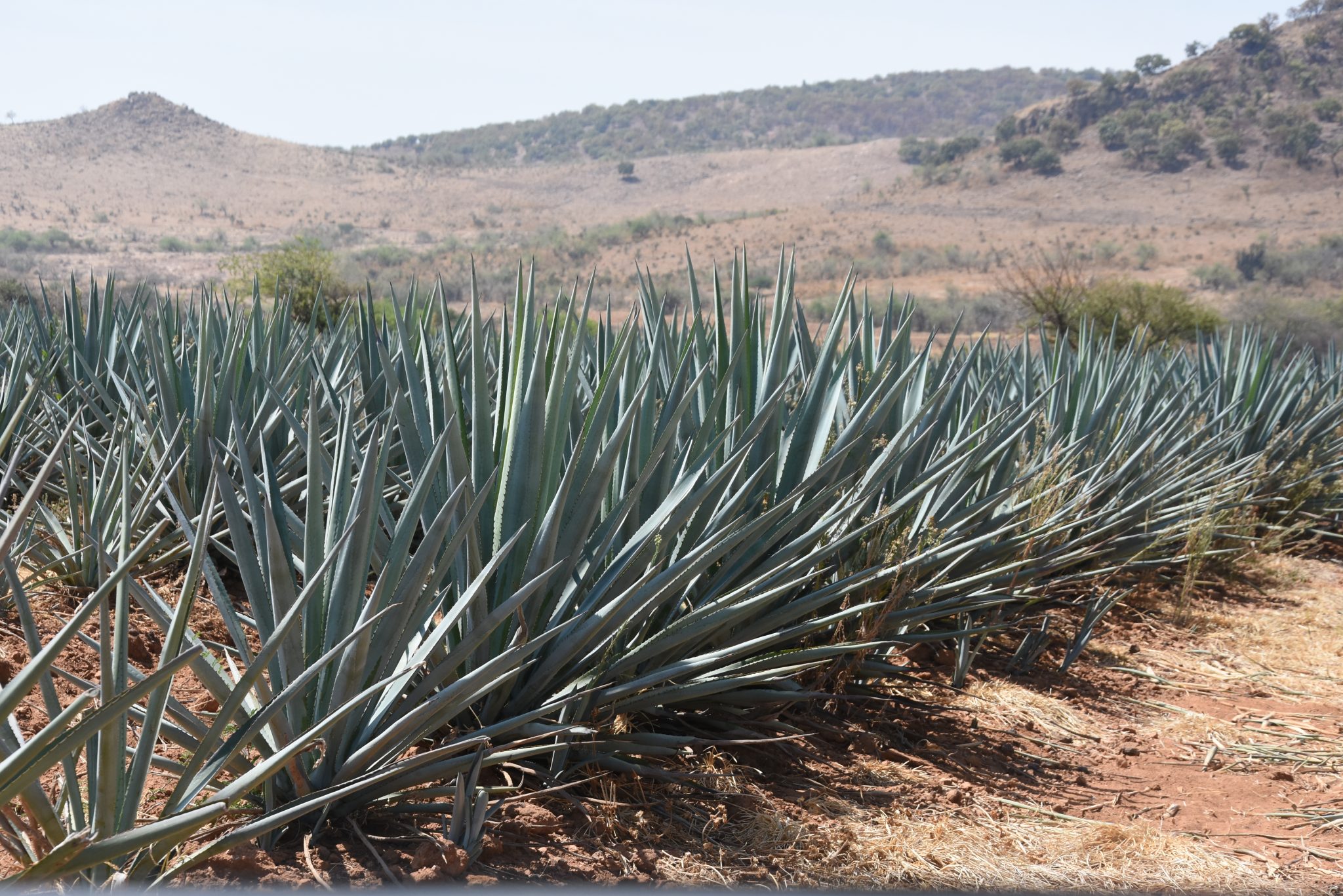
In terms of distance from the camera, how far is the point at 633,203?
7481 centimetres

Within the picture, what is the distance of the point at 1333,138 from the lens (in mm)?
57406

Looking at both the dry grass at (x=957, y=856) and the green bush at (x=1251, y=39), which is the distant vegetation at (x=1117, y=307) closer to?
the dry grass at (x=957, y=856)

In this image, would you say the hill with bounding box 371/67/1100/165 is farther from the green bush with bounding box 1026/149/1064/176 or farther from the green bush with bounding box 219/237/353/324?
the green bush with bounding box 219/237/353/324

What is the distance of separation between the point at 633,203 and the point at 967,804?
2925 inches

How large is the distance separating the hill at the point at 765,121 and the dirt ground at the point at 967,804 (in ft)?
301

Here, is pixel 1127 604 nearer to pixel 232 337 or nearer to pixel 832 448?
pixel 832 448

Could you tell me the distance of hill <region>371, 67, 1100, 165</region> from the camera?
324ft

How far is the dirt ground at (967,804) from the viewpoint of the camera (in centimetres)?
221

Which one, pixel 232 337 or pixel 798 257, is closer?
pixel 232 337

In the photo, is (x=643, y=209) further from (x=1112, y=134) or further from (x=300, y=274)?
Result: (x=300, y=274)

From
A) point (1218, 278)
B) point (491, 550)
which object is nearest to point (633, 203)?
point (1218, 278)

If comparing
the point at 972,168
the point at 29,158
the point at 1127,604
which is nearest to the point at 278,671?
the point at 1127,604

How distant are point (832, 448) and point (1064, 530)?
170 centimetres

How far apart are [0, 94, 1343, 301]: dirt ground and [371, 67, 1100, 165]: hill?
13.9 meters
